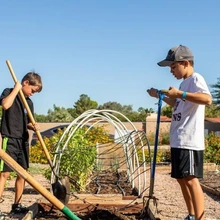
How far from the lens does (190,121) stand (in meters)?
4.29

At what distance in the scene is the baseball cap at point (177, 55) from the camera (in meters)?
4.40

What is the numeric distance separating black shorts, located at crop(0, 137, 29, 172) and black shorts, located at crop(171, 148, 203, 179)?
192 cm

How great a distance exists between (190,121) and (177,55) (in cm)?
58

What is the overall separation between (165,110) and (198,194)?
1245 inches

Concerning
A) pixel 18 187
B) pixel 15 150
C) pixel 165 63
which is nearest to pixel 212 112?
pixel 18 187

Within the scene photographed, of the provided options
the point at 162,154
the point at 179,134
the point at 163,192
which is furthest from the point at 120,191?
the point at 162,154

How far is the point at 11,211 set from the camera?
18.4 feet

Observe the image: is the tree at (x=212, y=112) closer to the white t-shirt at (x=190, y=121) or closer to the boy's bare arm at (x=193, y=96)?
the white t-shirt at (x=190, y=121)

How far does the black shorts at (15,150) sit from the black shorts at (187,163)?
75.5 inches

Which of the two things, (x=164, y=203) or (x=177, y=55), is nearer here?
(x=177, y=55)

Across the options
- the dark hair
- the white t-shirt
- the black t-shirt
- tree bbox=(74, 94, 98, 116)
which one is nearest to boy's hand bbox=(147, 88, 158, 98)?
the white t-shirt

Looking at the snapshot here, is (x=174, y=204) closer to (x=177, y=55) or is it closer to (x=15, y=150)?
(x=15, y=150)

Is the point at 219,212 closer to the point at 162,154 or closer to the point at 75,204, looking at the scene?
the point at 75,204

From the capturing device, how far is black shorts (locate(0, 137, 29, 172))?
5.34 m
